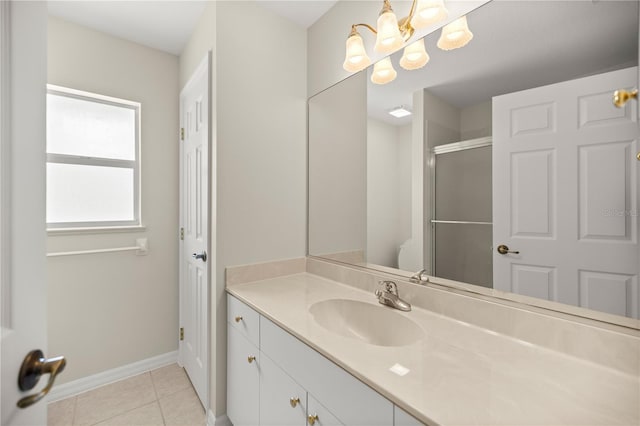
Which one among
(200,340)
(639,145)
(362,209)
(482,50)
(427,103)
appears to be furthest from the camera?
(200,340)

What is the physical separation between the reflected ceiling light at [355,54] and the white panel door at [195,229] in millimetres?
801

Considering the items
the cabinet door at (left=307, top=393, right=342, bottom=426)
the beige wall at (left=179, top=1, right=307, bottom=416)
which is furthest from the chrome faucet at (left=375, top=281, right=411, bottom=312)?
the beige wall at (left=179, top=1, right=307, bottom=416)

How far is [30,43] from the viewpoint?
521 mm

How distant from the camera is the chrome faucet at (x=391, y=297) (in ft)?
3.87

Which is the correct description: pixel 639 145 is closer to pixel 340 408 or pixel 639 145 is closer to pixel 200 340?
pixel 340 408

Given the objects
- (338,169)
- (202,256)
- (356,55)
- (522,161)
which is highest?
(356,55)

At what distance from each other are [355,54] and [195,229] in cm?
143

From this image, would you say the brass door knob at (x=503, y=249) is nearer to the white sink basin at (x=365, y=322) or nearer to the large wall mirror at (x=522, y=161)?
the large wall mirror at (x=522, y=161)

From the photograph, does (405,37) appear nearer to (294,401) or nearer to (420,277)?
(420,277)

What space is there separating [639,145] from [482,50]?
1.93 feet

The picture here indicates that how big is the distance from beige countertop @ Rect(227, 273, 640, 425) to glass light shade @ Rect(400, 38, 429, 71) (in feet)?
3.61

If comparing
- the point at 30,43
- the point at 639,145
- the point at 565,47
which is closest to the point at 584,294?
the point at 639,145

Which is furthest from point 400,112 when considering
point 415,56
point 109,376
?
point 109,376

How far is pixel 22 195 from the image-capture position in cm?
51
